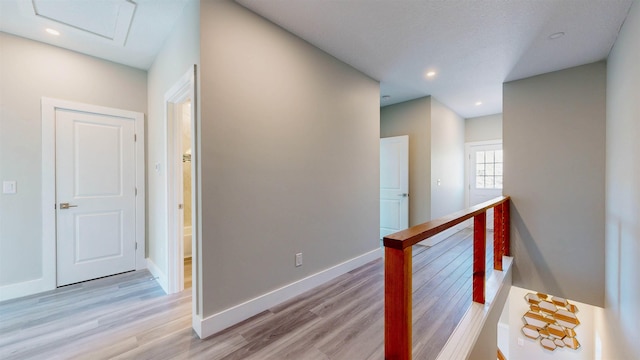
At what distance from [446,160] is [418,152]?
0.89 meters

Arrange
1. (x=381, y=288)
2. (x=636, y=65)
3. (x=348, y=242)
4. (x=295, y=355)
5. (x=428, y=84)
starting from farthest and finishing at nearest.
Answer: (x=428, y=84) < (x=348, y=242) < (x=381, y=288) < (x=636, y=65) < (x=295, y=355)

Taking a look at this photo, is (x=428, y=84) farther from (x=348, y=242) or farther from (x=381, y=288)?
(x=381, y=288)

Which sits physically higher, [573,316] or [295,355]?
[295,355]

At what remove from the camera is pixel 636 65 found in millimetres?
1924

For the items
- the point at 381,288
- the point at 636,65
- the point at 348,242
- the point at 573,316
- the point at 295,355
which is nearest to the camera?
the point at 295,355

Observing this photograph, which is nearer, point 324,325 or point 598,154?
point 324,325

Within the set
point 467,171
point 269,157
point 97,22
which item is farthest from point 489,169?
point 97,22

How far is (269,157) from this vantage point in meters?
2.28

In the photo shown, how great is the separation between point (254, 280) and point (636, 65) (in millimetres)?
3495

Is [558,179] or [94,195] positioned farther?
[558,179]

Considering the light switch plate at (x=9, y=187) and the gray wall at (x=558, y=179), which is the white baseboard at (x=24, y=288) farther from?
the gray wall at (x=558, y=179)

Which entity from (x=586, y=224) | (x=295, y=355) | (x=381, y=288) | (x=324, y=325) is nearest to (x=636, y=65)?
(x=586, y=224)

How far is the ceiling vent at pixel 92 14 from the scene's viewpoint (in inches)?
80.2

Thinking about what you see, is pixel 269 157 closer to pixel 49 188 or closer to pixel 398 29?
pixel 398 29
